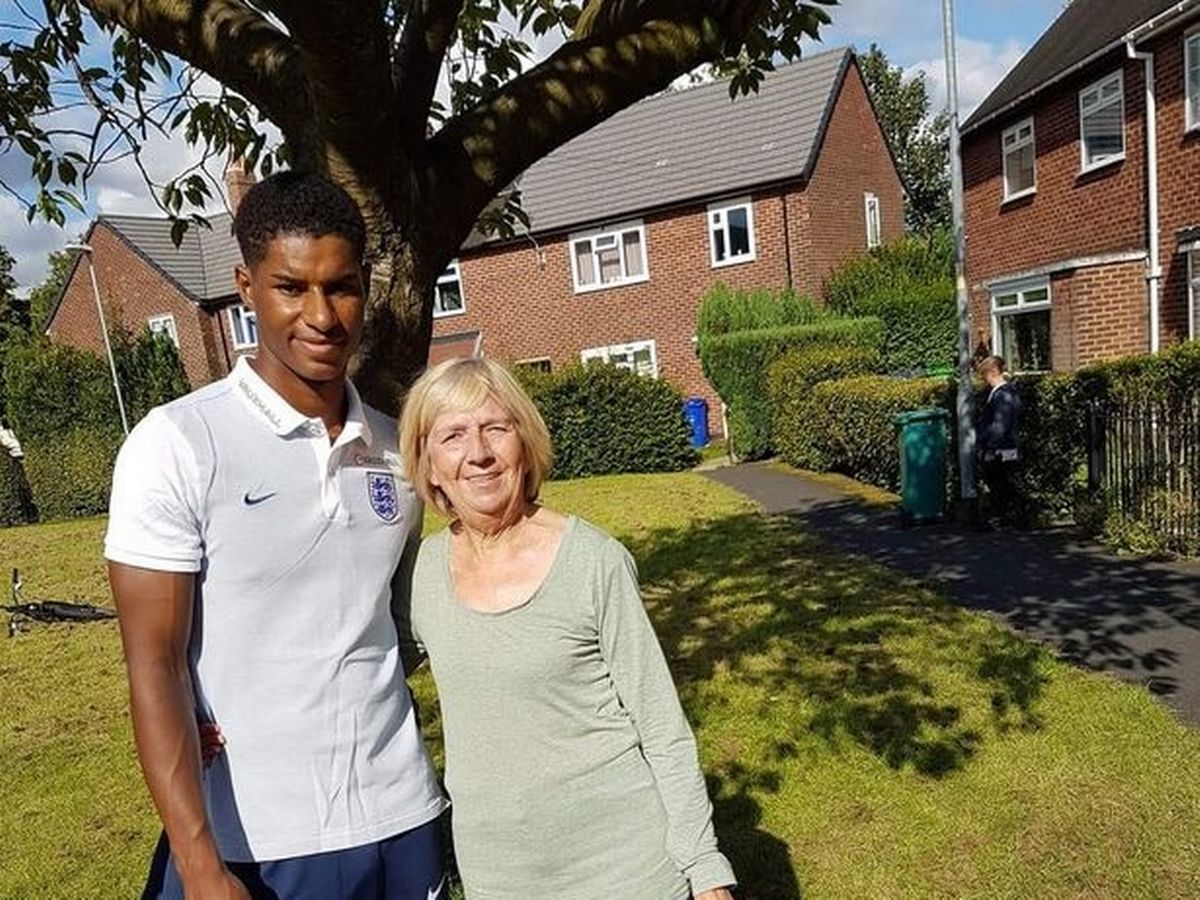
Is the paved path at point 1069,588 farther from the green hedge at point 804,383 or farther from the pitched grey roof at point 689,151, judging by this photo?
the pitched grey roof at point 689,151

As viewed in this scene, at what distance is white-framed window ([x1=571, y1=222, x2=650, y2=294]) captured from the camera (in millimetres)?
23241

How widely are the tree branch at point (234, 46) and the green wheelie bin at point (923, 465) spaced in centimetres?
833

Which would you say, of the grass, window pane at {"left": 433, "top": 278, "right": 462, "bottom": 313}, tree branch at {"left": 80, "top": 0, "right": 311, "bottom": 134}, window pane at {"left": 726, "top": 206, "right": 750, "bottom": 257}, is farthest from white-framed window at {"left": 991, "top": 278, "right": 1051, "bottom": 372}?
Result: tree branch at {"left": 80, "top": 0, "right": 311, "bottom": 134}

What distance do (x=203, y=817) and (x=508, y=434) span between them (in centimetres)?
93

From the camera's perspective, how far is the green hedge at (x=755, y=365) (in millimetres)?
16906

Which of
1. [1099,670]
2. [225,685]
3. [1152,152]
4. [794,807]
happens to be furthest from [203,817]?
[1152,152]

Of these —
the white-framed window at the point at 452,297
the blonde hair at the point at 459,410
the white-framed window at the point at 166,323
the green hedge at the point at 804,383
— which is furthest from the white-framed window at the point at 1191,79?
the white-framed window at the point at 166,323

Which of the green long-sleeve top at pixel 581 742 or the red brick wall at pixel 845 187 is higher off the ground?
the red brick wall at pixel 845 187

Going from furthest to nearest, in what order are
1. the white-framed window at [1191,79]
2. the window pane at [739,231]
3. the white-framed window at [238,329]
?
the white-framed window at [238,329], the window pane at [739,231], the white-framed window at [1191,79]

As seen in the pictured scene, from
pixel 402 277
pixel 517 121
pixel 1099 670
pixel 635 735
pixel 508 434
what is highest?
pixel 517 121

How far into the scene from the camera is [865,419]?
12469 millimetres

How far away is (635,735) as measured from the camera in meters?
1.84

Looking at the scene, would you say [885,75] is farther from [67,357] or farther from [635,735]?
[635,735]

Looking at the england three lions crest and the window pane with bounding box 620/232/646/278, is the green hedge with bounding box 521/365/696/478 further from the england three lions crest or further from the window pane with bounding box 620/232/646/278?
the england three lions crest
